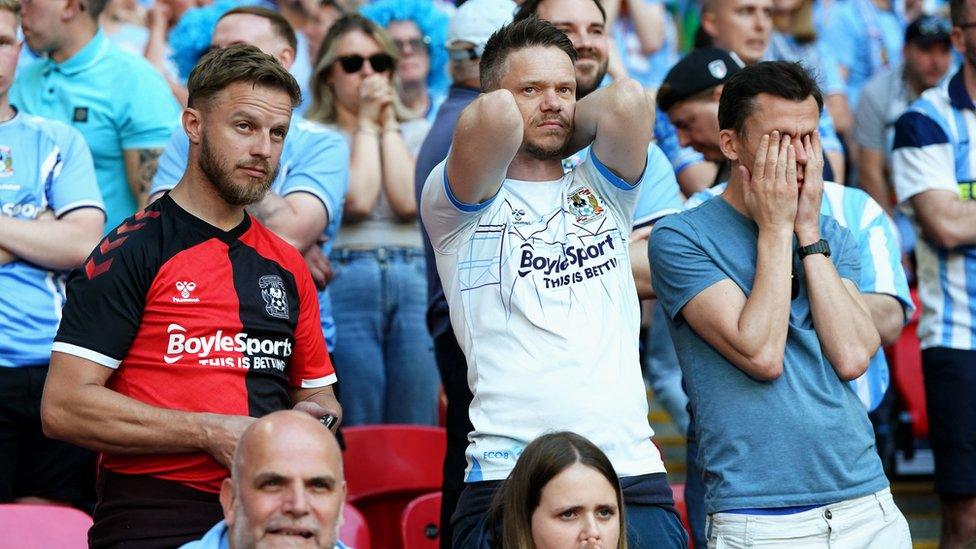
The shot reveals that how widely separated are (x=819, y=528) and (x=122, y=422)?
5.95 ft

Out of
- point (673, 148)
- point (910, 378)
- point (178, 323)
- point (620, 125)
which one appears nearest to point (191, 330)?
point (178, 323)

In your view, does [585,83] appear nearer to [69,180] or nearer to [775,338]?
[775,338]

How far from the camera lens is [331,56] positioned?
19.0 feet

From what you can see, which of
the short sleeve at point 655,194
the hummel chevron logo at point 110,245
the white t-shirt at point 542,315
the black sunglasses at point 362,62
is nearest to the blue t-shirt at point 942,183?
the short sleeve at point 655,194

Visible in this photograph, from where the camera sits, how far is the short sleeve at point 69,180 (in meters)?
4.60

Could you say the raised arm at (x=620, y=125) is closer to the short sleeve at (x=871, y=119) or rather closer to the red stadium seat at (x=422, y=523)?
the red stadium seat at (x=422, y=523)

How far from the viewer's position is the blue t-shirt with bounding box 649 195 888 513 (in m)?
3.58

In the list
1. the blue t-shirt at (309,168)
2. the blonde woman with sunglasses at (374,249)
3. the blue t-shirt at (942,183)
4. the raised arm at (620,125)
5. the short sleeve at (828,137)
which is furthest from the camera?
the short sleeve at (828,137)

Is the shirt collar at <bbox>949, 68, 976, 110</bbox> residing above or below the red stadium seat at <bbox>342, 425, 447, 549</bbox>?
above

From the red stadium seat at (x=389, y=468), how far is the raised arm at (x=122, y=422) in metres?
1.86

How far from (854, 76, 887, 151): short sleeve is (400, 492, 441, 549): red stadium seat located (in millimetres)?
3990

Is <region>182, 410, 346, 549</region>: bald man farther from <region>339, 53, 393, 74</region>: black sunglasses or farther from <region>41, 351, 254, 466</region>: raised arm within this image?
<region>339, 53, 393, 74</region>: black sunglasses

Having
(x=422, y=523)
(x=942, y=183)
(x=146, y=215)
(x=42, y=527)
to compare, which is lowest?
(x=42, y=527)

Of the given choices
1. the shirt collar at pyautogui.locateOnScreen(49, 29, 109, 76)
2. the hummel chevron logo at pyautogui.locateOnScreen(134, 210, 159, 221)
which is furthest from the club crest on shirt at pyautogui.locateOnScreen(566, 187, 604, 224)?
the shirt collar at pyautogui.locateOnScreen(49, 29, 109, 76)
